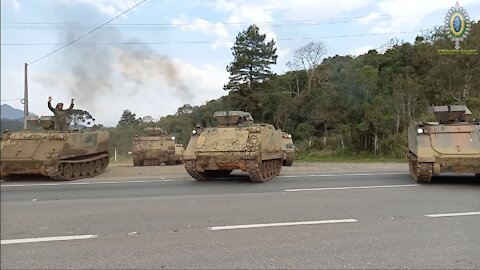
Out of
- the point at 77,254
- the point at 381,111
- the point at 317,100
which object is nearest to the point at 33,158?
the point at 77,254

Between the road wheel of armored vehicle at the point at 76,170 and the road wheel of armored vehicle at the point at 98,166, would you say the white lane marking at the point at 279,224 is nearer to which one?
the road wheel of armored vehicle at the point at 76,170

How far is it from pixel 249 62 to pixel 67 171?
29198mm

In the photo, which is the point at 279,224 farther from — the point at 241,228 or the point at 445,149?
the point at 445,149

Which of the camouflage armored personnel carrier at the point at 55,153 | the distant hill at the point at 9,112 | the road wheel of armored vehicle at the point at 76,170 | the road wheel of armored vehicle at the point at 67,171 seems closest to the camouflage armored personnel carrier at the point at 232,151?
the camouflage armored personnel carrier at the point at 55,153

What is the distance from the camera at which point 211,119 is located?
1666 centimetres

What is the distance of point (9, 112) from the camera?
2371mm

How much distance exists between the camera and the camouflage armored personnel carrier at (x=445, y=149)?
1230 cm

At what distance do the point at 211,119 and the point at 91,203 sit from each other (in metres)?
7.83

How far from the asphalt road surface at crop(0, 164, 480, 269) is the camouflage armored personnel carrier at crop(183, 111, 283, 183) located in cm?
149

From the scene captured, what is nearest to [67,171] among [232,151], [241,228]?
[232,151]

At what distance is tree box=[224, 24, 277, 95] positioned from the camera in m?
42.0

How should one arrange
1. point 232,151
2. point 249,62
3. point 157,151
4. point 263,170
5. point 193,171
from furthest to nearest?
point 249,62 → point 157,151 → point 263,170 → point 193,171 → point 232,151

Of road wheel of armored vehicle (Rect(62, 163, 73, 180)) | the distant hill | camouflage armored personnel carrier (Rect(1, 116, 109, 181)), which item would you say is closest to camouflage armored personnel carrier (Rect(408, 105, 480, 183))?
camouflage armored personnel carrier (Rect(1, 116, 109, 181))

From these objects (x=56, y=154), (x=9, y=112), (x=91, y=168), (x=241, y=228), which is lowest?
(x=241, y=228)
